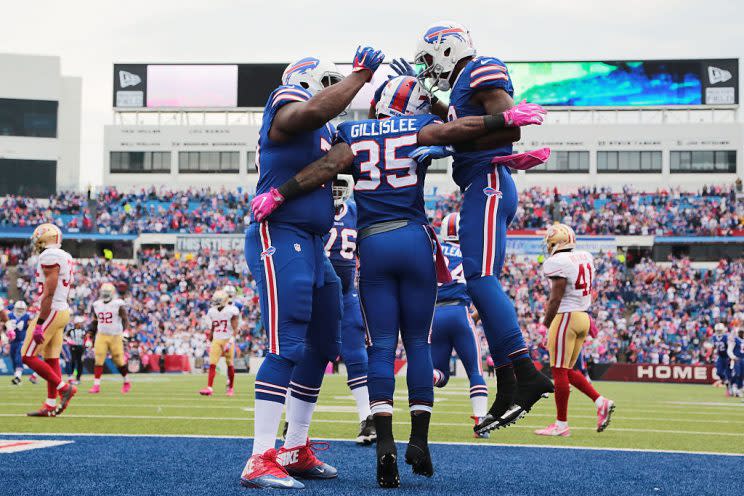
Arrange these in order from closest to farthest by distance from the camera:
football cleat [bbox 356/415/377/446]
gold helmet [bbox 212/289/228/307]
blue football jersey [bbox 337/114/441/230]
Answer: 1. blue football jersey [bbox 337/114/441/230]
2. football cleat [bbox 356/415/377/446]
3. gold helmet [bbox 212/289/228/307]

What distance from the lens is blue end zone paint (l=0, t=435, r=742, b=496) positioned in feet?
17.0

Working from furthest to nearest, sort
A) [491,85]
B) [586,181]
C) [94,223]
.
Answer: [586,181]
[94,223]
[491,85]

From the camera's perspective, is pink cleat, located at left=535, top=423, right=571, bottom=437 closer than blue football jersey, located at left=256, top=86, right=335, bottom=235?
No

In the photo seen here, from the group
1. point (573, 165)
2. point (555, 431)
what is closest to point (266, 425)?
point (555, 431)

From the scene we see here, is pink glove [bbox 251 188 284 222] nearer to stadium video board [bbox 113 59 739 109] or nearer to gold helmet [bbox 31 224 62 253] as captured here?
gold helmet [bbox 31 224 62 253]

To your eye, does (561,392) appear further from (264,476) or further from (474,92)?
(264,476)

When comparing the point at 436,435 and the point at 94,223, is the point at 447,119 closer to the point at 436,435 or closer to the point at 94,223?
the point at 436,435

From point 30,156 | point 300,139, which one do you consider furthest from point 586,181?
point 300,139

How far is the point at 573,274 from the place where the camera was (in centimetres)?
1005

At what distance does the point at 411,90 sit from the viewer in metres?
6.37

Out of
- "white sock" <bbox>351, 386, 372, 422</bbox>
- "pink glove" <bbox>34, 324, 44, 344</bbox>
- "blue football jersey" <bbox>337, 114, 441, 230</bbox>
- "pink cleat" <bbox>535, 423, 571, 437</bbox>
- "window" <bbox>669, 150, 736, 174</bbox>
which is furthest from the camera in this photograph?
"window" <bbox>669, 150, 736, 174</bbox>

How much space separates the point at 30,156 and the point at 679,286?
117ft

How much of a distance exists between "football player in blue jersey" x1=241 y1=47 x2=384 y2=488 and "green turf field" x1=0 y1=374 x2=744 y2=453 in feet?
10.4

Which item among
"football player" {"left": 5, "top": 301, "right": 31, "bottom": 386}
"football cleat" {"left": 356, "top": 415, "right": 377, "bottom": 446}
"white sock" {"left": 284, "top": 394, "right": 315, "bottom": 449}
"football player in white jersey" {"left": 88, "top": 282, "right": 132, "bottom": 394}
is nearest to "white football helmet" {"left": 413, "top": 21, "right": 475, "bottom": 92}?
"white sock" {"left": 284, "top": 394, "right": 315, "bottom": 449}
